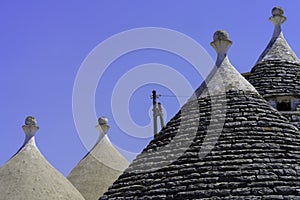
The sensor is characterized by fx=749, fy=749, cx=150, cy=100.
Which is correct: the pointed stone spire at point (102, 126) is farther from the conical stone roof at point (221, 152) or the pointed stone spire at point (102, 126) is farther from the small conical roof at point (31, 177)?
the conical stone roof at point (221, 152)

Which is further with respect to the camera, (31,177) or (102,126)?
(102,126)

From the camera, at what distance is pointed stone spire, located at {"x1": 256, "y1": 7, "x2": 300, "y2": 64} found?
17.0 meters

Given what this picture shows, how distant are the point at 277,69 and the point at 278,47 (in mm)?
1033

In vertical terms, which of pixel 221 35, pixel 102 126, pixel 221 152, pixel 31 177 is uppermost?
pixel 102 126

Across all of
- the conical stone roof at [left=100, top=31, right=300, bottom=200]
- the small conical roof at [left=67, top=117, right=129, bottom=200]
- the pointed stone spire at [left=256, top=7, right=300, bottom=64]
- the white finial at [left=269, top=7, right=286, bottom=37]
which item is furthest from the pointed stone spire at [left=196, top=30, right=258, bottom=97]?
the small conical roof at [left=67, top=117, right=129, bottom=200]

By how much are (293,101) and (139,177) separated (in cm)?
471

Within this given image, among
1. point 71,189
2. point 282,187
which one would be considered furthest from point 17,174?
point 282,187

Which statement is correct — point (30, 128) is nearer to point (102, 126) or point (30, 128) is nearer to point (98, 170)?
point (98, 170)

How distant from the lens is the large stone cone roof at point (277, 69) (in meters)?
15.9

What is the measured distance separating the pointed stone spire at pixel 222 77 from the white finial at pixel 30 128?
9.95 metres

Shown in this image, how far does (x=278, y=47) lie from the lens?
1744cm

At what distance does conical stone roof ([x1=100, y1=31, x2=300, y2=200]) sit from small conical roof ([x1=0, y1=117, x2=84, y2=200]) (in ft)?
27.1

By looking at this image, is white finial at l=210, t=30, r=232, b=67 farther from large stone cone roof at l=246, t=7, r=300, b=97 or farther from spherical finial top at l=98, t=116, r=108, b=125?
spherical finial top at l=98, t=116, r=108, b=125

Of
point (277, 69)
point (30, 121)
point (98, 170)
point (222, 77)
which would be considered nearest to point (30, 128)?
point (30, 121)
